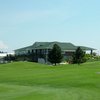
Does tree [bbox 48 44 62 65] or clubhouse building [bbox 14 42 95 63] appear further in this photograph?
clubhouse building [bbox 14 42 95 63]

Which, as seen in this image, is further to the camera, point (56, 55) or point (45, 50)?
point (45, 50)

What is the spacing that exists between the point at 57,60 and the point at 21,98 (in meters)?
64.3

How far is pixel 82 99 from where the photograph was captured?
18750mm

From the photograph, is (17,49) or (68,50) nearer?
(68,50)

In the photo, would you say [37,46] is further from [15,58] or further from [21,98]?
[21,98]

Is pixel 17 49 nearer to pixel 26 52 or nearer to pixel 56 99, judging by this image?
pixel 26 52

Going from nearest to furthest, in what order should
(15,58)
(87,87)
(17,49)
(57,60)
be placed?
(87,87), (57,60), (15,58), (17,49)

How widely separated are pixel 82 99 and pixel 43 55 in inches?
3530

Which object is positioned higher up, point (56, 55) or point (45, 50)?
point (45, 50)

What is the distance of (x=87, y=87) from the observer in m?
24.8

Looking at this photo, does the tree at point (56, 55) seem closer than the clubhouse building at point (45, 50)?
Yes

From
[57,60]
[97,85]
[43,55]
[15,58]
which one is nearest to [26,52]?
[15,58]

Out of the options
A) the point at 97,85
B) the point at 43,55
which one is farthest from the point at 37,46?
the point at 97,85

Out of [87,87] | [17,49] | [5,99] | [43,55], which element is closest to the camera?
[5,99]
